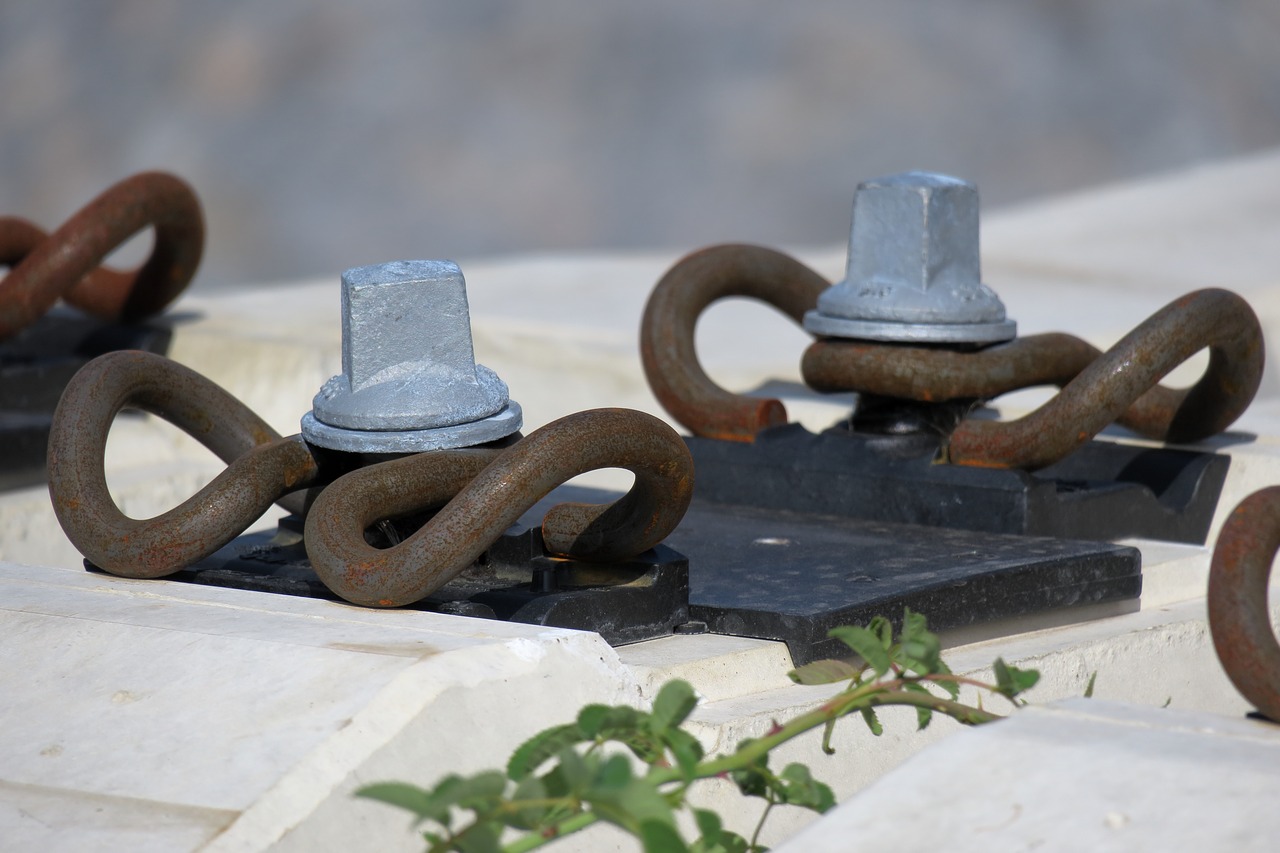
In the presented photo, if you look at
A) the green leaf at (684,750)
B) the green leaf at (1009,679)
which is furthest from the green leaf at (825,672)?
the green leaf at (684,750)

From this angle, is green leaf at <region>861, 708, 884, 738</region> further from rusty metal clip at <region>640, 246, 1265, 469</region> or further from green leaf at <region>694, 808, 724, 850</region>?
rusty metal clip at <region>640, 246, 1265, 469</region>

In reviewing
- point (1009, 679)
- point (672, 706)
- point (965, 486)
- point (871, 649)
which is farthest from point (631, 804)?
point (965, 486)

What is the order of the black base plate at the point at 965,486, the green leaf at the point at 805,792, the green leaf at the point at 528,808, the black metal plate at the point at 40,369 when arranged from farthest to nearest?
1. the black metal plate at the point at 40,369
2. the black base plate at the point at 965,486
3. the green leaf at the point at 805,792
4. the green leaf at the point at 528,808

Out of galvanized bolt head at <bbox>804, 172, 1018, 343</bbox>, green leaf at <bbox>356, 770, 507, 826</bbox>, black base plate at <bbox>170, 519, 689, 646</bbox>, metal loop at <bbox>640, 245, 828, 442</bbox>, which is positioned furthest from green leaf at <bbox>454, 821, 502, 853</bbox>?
metal loop at <bbox>640, 245, 828, 442</bbox>

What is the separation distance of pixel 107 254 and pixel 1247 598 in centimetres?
344

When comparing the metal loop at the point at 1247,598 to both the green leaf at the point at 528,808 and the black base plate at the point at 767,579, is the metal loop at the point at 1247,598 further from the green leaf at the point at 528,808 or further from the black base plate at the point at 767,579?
the green leaf at the point at 528,808

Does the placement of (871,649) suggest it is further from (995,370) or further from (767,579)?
(995,370)

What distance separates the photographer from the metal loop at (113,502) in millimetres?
2555

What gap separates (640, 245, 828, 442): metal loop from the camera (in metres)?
3.78

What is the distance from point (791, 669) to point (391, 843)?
2.55 ft

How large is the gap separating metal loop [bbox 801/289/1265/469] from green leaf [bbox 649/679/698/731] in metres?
1.65

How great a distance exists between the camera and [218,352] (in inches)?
198

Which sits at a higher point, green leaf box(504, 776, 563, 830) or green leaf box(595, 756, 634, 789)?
green leaf box(595, 756, 634, 789)

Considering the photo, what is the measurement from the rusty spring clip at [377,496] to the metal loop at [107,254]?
5.74 feet
